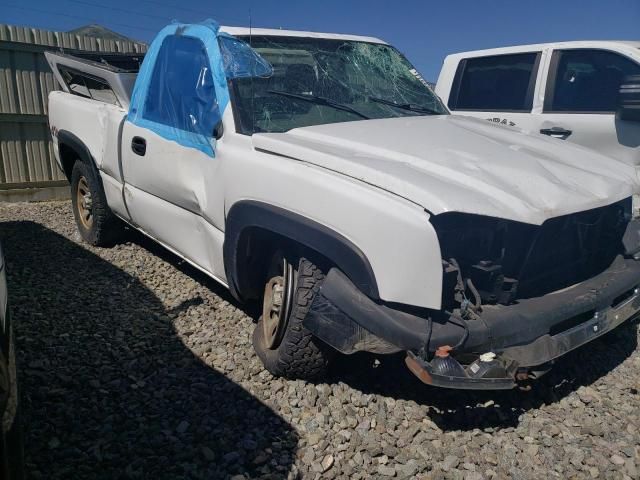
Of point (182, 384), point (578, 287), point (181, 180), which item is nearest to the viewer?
point (578, 287)

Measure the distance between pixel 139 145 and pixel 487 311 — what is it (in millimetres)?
2740

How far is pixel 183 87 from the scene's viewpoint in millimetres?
3607

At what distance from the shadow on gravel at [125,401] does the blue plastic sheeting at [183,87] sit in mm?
1276

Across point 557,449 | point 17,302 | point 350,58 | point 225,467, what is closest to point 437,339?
point 557,449

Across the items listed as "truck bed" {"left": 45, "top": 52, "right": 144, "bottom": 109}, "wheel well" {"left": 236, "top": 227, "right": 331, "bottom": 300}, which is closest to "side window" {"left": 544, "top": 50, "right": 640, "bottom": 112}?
"wheel well" {"left": 236, "top": 227, "right": 331, "bottom": 300}

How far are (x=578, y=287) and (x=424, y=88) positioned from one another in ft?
6.68

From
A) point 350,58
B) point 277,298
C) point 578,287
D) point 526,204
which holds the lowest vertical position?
point 277,298

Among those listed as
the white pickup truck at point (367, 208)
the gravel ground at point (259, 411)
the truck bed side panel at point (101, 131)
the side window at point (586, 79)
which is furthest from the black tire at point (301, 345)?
the side window at point (586, 79)

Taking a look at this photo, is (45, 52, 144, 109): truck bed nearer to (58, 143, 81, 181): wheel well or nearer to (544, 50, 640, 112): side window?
(58, 143, 81, 181): wheel well

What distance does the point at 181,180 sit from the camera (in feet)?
11.4

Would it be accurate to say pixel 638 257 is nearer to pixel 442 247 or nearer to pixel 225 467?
pixel 442 247

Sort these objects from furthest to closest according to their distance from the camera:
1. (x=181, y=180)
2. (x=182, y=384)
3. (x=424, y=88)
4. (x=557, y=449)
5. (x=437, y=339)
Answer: (x=424, y=88)
(x=181, y=180)
(x=182, y=384)
(x=557, y=449)
(x=437, y=339)

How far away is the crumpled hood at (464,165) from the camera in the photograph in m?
2.31

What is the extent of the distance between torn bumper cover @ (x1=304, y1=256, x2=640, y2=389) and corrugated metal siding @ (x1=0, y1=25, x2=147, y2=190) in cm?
629
